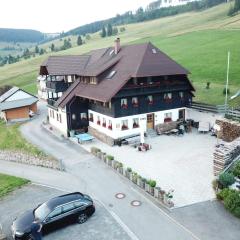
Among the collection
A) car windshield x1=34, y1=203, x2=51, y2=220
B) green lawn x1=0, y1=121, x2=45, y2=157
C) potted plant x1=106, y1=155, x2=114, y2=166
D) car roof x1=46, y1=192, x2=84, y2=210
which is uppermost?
car roof x1=46, y1=192, x2=84, y2=210

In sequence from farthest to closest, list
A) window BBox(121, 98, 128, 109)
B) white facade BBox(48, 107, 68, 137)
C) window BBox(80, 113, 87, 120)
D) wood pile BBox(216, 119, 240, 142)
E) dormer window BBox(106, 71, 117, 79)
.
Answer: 1. window BBox(80, 113, 87, 120)
2. white facade BBox(48, 107, 68, 137)
3. dormer window BBox(106, 71, 117, 79)
4. window BBox(121, 98, 128, 109)
5. wood pile BBox(216, 119, 240, 142)

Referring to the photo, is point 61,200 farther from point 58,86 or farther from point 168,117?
point 58,86

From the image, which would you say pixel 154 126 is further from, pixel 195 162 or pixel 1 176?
pixel 1 176

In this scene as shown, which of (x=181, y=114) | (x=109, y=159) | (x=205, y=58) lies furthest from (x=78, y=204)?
(x=205, y=58)

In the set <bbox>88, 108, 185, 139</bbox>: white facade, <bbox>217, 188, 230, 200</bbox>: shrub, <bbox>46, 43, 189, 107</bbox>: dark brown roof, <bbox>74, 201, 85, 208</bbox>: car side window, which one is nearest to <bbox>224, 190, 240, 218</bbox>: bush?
<bbox>217, 188, 230, 200</bbox>: shrub

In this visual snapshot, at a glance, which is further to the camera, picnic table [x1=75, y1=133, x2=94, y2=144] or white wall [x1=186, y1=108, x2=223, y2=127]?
white wall [x1=186, y1=108, x2=223, y2=127]

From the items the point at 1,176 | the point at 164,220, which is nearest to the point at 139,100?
the point at 1,176

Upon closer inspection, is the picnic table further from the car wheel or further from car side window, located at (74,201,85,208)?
the car wheel
